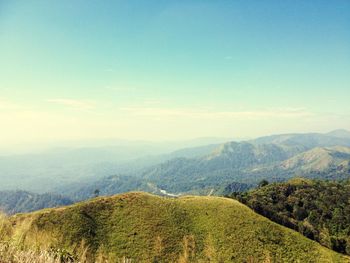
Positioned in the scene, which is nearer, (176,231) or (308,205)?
(176,231)

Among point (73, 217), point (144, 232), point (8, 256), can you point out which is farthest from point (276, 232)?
point (8, 256)

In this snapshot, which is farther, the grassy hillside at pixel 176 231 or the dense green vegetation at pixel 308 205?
the dense green vegetation at pixel 308 205

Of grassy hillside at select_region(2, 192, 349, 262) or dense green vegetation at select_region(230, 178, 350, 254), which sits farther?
dense green vegetation at select_region(230, 178, 350, 254)

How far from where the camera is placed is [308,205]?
406ft

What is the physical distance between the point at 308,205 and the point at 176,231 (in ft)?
263

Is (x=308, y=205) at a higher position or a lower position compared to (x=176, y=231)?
lower

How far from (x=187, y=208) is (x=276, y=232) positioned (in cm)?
2082

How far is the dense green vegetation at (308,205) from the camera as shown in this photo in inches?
3920

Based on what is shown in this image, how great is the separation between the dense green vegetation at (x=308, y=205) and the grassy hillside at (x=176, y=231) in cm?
2564

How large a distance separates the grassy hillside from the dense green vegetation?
25638 mm

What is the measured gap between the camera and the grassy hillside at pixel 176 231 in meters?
56.1

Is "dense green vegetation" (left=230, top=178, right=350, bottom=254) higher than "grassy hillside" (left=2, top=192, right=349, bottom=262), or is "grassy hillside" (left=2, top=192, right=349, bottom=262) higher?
"grassy hillside" (left=2, top=192, right=349, bottom=262)

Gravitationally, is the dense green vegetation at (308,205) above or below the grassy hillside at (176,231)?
below

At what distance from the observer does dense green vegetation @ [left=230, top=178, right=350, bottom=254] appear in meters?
99.6
